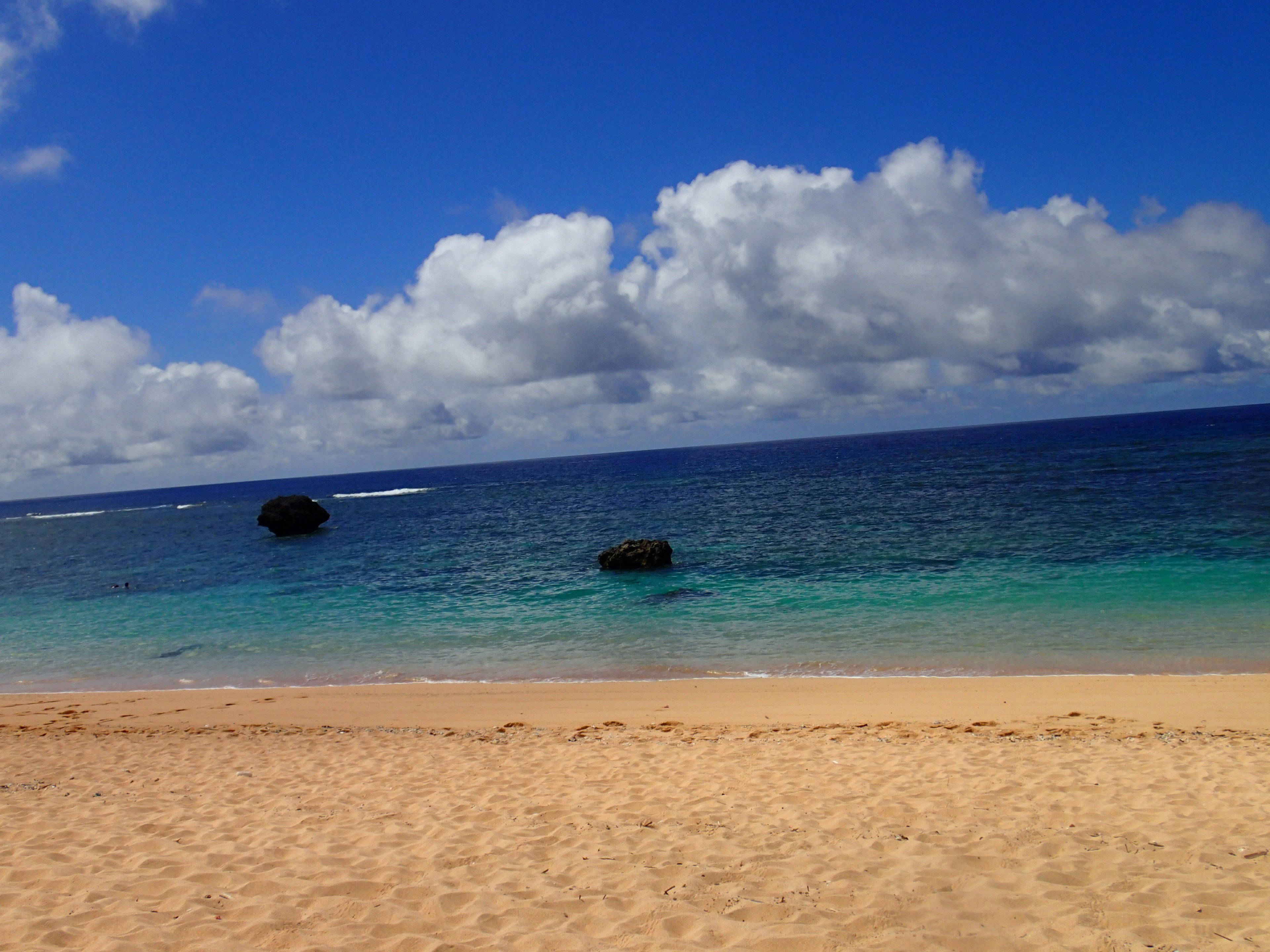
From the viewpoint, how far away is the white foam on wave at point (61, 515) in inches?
4978

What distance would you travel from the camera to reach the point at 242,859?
274 inches

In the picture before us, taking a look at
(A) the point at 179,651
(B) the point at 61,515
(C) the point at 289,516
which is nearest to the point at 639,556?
(A) the point at 179,651

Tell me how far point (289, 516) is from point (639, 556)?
3685cm

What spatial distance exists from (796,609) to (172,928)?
708 inches

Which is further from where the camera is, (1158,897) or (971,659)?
(971,659)

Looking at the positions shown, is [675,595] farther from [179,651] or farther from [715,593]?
[179,651]

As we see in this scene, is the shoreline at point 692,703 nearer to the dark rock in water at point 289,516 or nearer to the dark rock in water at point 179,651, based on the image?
the dark rock in water at point 179,651

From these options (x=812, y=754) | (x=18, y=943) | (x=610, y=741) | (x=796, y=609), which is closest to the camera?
(x=18, y=943)

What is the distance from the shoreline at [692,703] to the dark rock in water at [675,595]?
8226mm

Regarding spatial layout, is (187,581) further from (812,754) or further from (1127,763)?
(1127,763)

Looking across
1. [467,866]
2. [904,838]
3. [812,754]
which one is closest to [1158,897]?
[904,838]

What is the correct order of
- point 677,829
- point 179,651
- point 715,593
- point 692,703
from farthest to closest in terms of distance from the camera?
point 715,593
point 179,651
point 692,703
point 677,829

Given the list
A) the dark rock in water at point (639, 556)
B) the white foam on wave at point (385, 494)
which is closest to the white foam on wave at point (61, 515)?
the white foam on wave at point (385, 494)

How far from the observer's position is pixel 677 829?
7.53 metres
